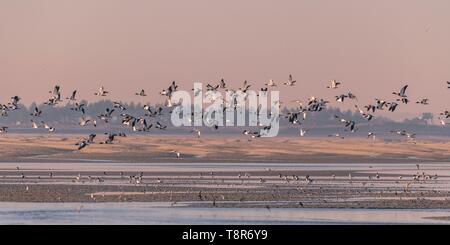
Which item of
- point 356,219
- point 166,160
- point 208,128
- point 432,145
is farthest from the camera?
point 208,128

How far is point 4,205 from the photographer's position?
5378 centimetres

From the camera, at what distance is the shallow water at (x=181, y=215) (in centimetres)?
4747

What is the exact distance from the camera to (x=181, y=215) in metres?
49.4

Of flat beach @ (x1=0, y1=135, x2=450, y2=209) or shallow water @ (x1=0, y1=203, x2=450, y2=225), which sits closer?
shallow water @ (x1=0, y1=203, x2=450, y2=225)

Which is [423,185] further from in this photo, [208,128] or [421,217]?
[208,128]

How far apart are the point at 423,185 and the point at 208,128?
110 metres

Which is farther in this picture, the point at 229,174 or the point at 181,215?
the point at 229,174

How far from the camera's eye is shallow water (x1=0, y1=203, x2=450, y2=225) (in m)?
47.5

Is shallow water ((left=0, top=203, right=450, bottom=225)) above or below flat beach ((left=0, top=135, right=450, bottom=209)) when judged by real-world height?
above

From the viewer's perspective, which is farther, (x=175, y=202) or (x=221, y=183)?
(x=221, y=183)

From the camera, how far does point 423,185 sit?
2591 inches
